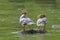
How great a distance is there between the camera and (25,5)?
766 cm

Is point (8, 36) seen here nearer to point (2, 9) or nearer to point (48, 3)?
point (2, 9)

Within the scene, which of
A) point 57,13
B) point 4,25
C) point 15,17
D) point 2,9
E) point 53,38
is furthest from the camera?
point 2,9

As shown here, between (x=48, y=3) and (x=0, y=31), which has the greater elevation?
(x=48, y=3)

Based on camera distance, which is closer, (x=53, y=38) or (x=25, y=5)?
(x=53, y=38)

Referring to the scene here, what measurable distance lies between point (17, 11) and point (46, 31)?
2100mm

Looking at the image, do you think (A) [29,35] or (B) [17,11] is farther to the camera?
(B) [17,11]

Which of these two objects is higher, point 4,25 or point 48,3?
point 48,3

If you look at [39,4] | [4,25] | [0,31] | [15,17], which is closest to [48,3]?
[39,4]

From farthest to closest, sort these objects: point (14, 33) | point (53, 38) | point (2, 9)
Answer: point (2, 9) < point (14, 33) < point (53, 38)

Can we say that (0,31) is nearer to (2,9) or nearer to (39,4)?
(2,9)

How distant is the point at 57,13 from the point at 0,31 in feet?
6.98

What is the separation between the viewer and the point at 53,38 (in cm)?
460

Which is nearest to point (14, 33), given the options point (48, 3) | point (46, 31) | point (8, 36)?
point (8, 36)

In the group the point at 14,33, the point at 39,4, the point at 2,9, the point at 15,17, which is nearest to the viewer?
the point at 14,33
